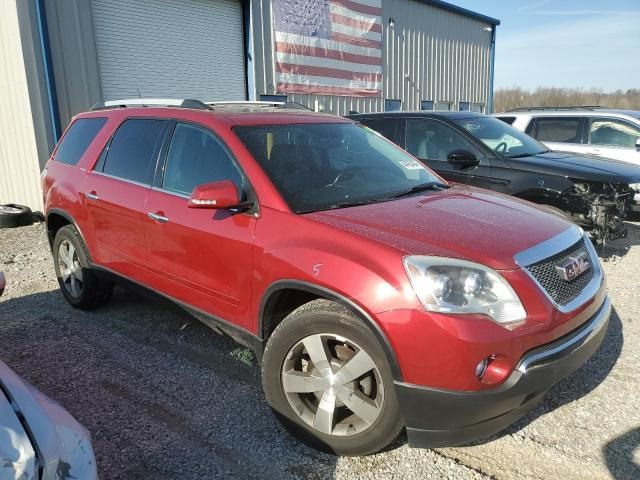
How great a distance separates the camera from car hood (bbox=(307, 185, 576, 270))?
7.81 feet

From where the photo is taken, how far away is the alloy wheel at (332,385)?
244 centimetres

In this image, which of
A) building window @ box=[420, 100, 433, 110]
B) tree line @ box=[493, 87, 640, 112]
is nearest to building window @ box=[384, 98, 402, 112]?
building window @ box=[420, 100, 433, 110]

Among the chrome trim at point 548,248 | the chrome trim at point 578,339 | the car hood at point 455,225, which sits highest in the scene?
the car hood at point 455,225

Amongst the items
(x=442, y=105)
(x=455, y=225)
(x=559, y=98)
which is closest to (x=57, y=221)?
(x=455, y=225)

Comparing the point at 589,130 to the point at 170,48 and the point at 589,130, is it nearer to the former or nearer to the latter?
the point at 589,130

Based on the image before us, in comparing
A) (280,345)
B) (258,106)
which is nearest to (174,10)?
(258,106)

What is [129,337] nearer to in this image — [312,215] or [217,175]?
[217,175]

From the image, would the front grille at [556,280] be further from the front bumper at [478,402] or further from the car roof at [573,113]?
the car roof at [573,113]

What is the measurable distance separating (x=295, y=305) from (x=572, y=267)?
147 cm

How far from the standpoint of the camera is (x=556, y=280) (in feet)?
8.23

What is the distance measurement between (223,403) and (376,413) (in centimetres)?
114

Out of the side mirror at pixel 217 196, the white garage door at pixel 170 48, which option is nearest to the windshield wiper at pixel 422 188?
the side mirror at pixel 217 196

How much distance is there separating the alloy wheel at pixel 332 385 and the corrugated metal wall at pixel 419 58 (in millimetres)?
10164

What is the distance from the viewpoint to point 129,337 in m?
4.15
